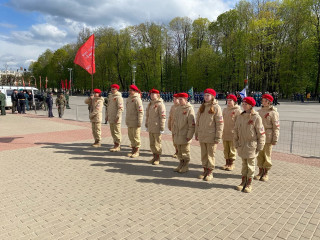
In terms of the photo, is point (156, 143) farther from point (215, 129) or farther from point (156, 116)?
point (215, 129)

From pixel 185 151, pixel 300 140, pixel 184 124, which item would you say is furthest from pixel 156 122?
pixel 300 140

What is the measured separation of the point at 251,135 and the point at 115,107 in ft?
14.5

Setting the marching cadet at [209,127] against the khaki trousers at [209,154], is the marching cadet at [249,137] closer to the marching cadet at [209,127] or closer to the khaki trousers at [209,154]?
the marching cadet at [209,127]

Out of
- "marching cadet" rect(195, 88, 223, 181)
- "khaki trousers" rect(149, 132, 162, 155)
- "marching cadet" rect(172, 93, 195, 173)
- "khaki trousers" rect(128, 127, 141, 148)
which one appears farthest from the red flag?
"marching cadet" rect(195, 88, 223, 181)

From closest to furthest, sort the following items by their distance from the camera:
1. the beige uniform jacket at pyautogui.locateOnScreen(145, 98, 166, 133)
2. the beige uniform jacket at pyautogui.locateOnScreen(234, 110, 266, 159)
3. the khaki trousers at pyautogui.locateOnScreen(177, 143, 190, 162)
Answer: the beige uniform jacket at pyautogui.locateOnScreen(234, 110, 266, 159), the khaki trousers at pyautogui.locateOnScreen(177, 143, 190, 162), the beige uniform jacket at pyautogui.locateOnScreen(145, 98, 166, 133)

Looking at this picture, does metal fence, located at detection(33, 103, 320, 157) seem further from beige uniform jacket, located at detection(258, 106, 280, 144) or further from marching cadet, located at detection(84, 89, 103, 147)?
marching cadet, located at detection(84, 89, 103, 147)

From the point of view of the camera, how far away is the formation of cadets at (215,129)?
474 cm

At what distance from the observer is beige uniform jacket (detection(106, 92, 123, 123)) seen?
7.77m

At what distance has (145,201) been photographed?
436cm

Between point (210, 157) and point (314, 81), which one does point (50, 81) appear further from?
point (210, 157)

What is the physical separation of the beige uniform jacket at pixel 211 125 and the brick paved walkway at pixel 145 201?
0.92 meters

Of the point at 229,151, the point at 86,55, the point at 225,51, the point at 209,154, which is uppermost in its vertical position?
the point at 225,51

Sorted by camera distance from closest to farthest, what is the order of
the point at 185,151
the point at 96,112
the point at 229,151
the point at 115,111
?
1. the point at 185,151
2. the point at 229,151
3. the point at 115,111
4. the point at 96,112

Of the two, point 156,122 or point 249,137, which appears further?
point 156,122
